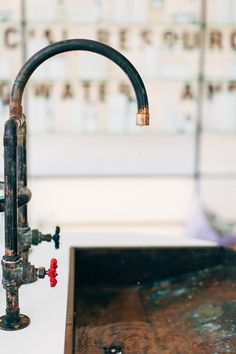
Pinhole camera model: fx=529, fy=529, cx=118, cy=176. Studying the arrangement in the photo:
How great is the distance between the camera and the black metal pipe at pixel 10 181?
953 millimetres

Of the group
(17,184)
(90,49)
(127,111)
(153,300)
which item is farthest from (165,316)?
(127,111)

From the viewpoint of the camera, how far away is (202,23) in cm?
406

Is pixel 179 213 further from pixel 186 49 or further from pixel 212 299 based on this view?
pixel 212 299

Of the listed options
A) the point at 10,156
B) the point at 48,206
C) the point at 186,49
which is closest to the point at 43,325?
the point at 10,156

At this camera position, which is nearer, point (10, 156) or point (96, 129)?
point (10, 156)

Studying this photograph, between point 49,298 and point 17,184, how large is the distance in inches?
12.3

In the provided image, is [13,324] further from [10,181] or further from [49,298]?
[10,181]

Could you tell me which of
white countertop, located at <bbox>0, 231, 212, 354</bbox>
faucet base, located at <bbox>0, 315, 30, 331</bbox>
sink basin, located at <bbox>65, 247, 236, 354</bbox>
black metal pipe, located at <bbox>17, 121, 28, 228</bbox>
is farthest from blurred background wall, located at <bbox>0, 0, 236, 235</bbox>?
faucet base, located at <bbox>0, 315, 30, 331</bbox>

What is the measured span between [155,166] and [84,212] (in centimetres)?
68

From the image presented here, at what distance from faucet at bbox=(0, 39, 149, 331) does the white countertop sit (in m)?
0.04

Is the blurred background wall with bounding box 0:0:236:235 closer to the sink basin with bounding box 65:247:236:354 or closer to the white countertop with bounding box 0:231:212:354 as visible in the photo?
the white countertop with bounding box 0:231:212:354

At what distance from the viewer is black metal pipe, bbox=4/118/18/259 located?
0.95 meters

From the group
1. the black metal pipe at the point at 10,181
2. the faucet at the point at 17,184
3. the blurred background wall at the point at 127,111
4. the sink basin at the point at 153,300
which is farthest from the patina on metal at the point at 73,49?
the blurred background wall at the point at 127,111

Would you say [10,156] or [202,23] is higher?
[202,23]
